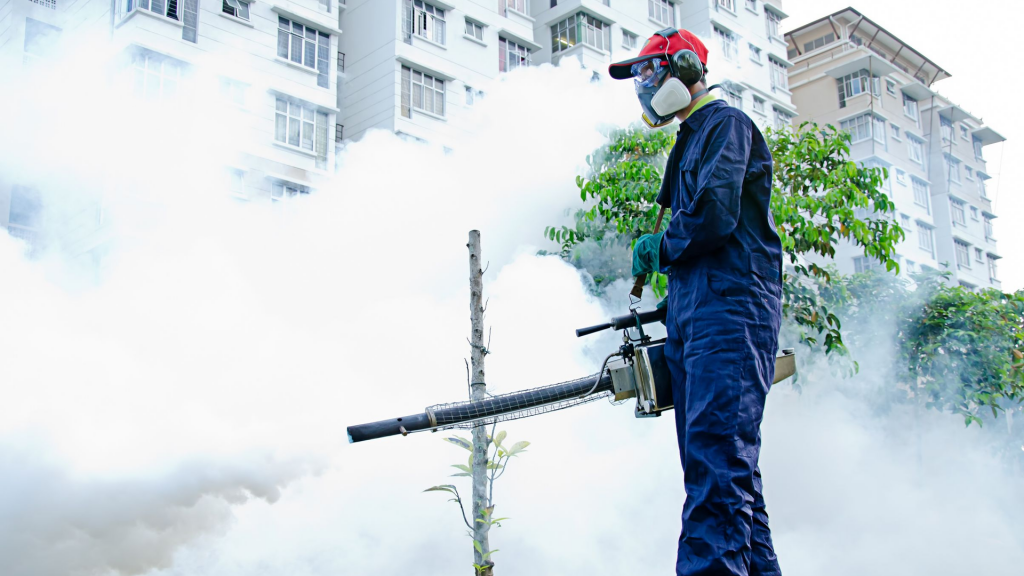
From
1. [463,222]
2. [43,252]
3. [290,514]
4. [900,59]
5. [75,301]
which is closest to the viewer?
[290,514]

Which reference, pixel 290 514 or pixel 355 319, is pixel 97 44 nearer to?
pixel 355 319

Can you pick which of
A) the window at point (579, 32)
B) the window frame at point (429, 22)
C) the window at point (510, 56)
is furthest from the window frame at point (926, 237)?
the window frame at point (429, 22)

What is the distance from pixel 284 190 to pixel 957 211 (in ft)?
75.1

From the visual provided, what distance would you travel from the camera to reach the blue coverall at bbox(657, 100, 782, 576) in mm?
1861

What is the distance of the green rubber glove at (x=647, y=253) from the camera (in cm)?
214

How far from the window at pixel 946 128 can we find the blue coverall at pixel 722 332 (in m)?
28.1

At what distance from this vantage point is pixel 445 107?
47.0 feet

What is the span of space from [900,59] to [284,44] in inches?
868

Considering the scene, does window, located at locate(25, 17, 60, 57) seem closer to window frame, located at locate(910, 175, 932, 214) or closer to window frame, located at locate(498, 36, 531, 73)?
window frame, located at locate(498, 36, 531, 73)

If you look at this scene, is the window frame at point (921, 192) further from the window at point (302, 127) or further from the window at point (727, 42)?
the window at point (302, 127)

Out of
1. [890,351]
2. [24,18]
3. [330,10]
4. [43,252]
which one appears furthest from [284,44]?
[890,351]

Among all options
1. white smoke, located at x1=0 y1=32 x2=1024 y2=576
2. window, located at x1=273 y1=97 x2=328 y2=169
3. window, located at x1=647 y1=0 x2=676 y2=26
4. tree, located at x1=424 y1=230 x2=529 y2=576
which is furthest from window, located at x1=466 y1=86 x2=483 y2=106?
tree, located at x1=424 y1=230 x2=529 y2=576

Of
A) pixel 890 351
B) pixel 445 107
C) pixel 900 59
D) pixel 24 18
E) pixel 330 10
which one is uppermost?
pixel 900 59

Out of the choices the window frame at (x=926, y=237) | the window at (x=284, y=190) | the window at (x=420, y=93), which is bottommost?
the window at (x=284, y=190)
